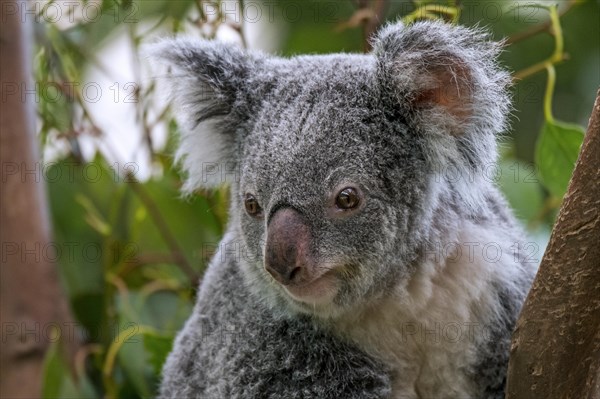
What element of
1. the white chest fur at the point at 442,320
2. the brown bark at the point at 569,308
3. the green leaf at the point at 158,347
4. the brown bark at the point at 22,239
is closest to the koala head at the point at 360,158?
the white chest fur at the point at 442,320

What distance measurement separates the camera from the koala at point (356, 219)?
91.1 inches

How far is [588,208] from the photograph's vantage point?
1942 millimetres

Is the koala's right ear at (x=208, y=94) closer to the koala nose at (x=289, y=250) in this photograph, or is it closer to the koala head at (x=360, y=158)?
the koala head at (x=360, y=158)

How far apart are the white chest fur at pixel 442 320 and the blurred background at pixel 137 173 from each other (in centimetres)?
39

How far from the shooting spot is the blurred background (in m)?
3.34

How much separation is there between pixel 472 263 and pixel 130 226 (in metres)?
1.82

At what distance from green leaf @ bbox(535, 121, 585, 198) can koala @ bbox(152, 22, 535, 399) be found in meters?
0.22

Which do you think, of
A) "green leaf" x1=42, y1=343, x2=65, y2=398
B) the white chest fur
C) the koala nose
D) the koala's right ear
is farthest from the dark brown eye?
"green leaf" x1=42, y1=343, x2=65, y2=398

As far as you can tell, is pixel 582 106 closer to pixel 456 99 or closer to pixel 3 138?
pixel 456 99

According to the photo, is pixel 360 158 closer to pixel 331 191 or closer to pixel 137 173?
pixel 331 191

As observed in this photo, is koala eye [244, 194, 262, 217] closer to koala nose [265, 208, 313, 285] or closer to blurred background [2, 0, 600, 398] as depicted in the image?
koala nose [265, 208, 313, 285]

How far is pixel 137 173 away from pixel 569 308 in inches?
82.8

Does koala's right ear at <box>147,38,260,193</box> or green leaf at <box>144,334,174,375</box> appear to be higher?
koala's right ear at <box>147,38,260,193</box>

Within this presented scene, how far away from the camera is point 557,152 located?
2908mm
